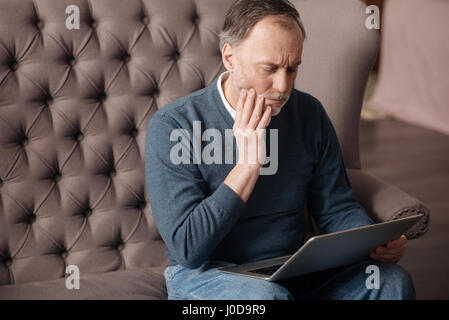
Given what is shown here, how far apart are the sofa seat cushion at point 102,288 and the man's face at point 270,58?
623 mm

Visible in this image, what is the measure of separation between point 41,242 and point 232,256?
1.96 feet

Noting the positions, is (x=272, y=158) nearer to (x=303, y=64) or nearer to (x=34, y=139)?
(x=303, y=64)

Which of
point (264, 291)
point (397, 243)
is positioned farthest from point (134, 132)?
point (397, 243)

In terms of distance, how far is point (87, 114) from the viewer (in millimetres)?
1689

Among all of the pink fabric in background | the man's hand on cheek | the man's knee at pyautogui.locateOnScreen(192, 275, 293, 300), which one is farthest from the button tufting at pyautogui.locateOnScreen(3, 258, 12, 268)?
the pink fabric in background

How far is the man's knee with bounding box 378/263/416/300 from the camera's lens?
1.35 m

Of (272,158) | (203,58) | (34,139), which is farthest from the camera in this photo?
(203,58)

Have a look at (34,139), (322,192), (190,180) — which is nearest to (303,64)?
(322,192)

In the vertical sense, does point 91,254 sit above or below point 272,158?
below

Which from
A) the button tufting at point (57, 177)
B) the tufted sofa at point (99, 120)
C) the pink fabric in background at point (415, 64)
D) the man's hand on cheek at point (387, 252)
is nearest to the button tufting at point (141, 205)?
the tufted sofa at point (99, 120)

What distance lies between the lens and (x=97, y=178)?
1.71 metres

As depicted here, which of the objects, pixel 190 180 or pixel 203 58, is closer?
pixel 190 180

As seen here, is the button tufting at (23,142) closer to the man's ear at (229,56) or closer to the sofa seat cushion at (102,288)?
the sofa seat cushion at (102,288)

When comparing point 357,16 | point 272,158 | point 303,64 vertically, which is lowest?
point 272,158
